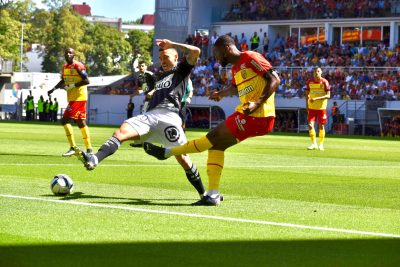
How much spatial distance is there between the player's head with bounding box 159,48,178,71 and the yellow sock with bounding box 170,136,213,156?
3.77 feet

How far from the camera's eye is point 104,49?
14538 cm

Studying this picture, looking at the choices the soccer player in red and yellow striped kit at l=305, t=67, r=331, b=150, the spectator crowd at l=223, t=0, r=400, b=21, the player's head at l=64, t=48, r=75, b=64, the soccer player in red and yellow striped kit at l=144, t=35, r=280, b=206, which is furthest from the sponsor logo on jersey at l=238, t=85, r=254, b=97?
the spectator crowd at l=223, t=0, r=400, b=21

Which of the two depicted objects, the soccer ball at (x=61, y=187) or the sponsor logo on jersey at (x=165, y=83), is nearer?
the soccer ball at (x=61, y=187)

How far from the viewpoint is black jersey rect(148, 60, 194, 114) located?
1277 centimetres

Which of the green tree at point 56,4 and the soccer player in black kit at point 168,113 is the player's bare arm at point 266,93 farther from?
the green tree at point 56,4

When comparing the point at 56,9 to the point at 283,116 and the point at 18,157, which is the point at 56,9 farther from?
the point at 18,157

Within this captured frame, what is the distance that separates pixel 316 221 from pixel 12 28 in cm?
9984

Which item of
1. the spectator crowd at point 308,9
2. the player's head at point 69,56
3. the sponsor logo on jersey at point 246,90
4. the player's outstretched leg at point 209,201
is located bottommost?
the player's outstretched leg at point 209,201

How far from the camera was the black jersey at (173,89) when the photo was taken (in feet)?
41.9

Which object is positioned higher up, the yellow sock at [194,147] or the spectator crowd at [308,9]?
the spectator crowd at [308,9]

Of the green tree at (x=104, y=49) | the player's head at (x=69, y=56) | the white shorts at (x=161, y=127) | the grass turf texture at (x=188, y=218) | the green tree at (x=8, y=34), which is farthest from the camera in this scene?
the green tree at (x=104, y=49)

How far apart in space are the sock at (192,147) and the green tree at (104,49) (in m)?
131

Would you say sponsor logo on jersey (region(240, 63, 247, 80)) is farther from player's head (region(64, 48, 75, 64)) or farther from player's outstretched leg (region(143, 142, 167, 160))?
player's head (region(64, 48, 75, 64))

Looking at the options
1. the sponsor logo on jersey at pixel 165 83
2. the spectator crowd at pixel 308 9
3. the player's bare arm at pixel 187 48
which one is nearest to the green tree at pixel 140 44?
the spectator crowd at pixel 308 9
